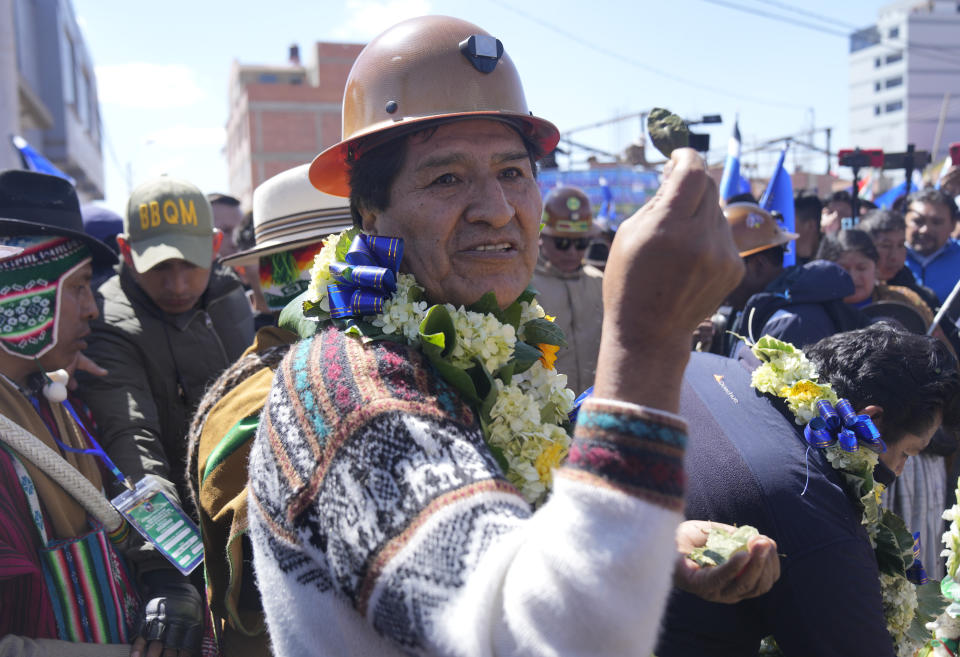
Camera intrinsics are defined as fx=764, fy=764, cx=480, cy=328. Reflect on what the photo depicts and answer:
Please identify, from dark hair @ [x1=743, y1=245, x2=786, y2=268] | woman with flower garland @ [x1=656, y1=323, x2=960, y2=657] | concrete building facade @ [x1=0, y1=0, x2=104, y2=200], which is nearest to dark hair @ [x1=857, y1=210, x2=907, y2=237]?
dark hair @ [x1=743, y1=245, x2=786, y2=268]

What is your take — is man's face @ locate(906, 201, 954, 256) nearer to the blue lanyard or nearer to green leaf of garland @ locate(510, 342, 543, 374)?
green leaf of garland @ locate(510, 342, 543, 374)

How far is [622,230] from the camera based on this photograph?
1120 mm

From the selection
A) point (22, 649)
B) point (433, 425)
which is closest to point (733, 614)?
point (433, 425)

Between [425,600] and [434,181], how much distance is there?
942mm

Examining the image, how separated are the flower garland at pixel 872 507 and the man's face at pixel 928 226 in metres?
5.22

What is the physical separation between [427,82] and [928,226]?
21.9 feet

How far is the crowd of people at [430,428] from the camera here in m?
1.06

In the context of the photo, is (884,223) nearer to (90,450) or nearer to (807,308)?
(807,308)

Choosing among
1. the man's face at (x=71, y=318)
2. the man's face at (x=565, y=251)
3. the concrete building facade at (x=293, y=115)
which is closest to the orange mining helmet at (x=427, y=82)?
the man's face at (x=71, y=318)

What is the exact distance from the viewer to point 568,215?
593 centimetres

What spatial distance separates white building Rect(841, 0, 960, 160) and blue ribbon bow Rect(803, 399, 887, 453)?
296ft

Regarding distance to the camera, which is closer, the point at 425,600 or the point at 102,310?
the point at 425,600

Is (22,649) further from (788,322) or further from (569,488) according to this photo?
(788,322)

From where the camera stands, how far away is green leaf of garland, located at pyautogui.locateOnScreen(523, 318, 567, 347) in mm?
1899
